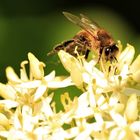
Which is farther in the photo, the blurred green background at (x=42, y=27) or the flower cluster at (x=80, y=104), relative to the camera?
the blurred green background at (x=42, y=27)

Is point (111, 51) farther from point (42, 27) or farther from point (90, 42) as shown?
point (42, 27)

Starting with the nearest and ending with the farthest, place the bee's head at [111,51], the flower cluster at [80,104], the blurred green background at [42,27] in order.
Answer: the flower cluster at [80,104] → the bee's head at [111,51] → the blurred green background at [42,27]

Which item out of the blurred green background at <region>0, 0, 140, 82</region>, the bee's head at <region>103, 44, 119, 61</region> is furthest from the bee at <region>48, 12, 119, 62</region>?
the blurred green background at <region>0, 0, 140, 82</region>

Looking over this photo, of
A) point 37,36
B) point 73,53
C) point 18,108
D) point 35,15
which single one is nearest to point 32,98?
point 18,108

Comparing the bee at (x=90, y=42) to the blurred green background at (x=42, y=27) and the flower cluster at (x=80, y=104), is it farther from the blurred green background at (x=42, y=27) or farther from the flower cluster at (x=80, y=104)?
the blurred green background at (x=42, y=27)

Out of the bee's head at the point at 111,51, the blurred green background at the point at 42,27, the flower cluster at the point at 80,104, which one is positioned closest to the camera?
the flower cluster at the point at 80,104

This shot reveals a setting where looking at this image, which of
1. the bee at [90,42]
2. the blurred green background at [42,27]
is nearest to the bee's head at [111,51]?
the bee at [90,42]

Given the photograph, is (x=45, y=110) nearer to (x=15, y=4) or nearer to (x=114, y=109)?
(x=114, y=109)
